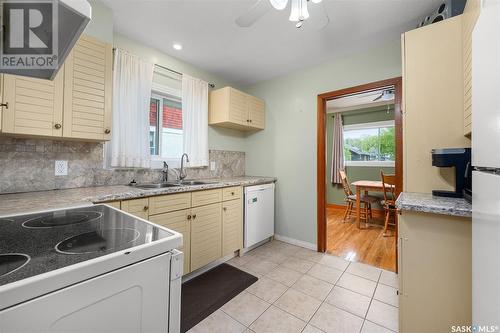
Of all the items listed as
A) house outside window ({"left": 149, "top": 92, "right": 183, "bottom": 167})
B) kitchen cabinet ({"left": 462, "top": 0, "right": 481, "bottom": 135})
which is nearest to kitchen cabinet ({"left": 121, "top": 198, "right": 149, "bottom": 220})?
house outside window ({"left": 149, "top": 92, "right": 183, "bottom": 167})

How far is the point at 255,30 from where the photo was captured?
2004mm

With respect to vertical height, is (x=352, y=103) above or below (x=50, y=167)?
above

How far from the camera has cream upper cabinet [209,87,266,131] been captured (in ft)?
8.83

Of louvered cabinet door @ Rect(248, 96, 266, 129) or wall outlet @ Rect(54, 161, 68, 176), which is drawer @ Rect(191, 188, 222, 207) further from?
louvered cabinet door @ Rect(248, 96, 266, 129)

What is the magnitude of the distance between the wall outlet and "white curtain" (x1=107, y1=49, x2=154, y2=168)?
1.07 feet

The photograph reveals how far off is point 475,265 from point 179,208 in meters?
1.85

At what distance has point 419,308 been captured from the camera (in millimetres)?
1152

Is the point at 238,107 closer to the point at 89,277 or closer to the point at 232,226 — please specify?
the point at 232,226

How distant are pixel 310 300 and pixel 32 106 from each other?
2468mm

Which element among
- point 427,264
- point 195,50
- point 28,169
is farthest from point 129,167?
point 427,264


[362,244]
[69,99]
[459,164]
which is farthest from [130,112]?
[362,244]

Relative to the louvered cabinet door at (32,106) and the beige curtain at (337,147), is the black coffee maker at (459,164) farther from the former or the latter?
the beige curtain at (337,147)

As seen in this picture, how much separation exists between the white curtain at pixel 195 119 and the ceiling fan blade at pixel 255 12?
1.31m

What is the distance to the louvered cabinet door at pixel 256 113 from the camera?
117 inches
